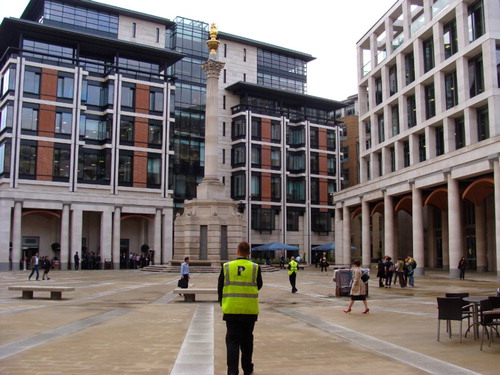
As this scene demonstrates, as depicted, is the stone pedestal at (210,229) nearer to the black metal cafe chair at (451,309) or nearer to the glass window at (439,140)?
the glass window at (439,140)

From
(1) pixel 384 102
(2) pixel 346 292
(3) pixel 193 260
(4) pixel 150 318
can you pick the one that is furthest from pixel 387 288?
(1) pixel 384 102

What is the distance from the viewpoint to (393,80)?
185 ft

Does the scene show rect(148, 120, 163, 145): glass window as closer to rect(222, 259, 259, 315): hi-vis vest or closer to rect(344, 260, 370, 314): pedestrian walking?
rect(344, 260, 370, 314): pedestrian walking

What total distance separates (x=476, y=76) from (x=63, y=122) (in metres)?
43.0

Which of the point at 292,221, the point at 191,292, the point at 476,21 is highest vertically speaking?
the point at 476,21

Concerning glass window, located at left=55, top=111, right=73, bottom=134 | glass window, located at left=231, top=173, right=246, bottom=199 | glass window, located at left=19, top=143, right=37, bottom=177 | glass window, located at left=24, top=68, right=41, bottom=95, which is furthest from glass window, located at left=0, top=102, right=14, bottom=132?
glass window, located at left=231, top=173, right=246, bottom=199

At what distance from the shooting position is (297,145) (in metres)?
85.1

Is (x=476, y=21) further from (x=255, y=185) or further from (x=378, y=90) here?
(x=255, y=185)

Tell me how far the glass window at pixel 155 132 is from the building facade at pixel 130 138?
0.13 meters

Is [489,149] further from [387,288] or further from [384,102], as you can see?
[384,102]

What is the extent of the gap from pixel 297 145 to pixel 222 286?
77.8m

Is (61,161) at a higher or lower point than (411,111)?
lower

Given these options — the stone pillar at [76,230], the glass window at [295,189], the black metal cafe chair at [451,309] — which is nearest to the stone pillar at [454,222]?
the black metal cafe chair at [451,309]

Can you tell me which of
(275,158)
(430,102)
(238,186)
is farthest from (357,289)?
(275,158)
